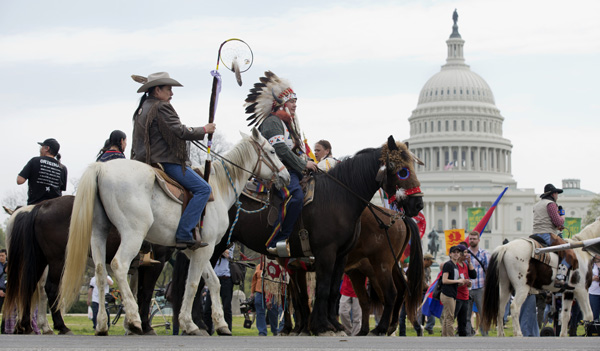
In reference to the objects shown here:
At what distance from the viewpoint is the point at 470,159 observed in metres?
164

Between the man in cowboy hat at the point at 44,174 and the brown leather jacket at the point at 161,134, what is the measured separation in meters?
2.90

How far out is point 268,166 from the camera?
11.7 m

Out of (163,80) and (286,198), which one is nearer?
(163,80)

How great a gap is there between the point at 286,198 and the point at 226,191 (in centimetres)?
101

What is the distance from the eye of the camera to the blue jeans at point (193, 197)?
34.1 ft

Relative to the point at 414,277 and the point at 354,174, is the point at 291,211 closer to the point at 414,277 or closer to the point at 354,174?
the point at 354,174

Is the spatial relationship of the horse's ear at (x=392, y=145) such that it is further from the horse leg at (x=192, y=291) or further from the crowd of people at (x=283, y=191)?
the horse leg at (x=192, y=291)

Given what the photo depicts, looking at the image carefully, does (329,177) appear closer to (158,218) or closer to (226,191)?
(226,191)

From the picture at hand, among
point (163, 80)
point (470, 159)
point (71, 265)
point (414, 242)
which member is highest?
point (470, 159)

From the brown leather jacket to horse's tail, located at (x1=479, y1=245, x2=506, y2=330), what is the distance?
725cm

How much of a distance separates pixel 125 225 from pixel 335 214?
3.20 m

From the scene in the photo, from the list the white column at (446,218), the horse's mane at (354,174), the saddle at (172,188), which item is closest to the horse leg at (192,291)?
the saddle at (172,188)

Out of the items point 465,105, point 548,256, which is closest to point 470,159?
point 465,105

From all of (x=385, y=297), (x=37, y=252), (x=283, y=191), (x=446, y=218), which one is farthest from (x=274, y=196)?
(x=446, y=218)
